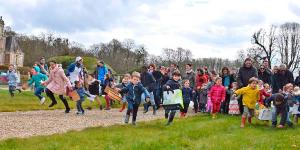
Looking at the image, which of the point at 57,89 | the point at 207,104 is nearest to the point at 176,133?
the point at 57,89

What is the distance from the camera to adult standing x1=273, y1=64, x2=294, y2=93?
16.2 m

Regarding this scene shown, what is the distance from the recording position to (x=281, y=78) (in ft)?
53.4

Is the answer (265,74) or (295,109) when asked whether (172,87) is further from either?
(265,74)

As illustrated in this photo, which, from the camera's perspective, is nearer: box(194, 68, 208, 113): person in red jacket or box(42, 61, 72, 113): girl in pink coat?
box(42, 61, 72, 113): girl in pink coat

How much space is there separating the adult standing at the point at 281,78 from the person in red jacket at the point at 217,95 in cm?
193

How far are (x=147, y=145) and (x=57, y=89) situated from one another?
7522 mm

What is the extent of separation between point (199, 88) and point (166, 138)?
9.10 meters

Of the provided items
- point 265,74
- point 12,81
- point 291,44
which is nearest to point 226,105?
point 265,74

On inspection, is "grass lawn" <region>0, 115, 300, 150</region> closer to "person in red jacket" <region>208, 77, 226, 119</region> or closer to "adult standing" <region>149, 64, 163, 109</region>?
"person in red jacket" <region>208, 77, 226, 119</region>

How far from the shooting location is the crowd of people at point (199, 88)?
1359 centimetres

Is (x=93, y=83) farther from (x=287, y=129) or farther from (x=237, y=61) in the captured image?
(x=237, y=61)

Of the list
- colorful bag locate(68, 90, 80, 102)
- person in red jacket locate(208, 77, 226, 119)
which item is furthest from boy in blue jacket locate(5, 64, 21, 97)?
person in red jacket locate(208, 77, 226, 119)

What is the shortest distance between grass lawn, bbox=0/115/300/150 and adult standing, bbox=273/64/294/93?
10.7 ft

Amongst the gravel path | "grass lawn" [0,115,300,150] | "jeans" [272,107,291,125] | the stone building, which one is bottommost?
"grass lawn" [0,115,300,150]
